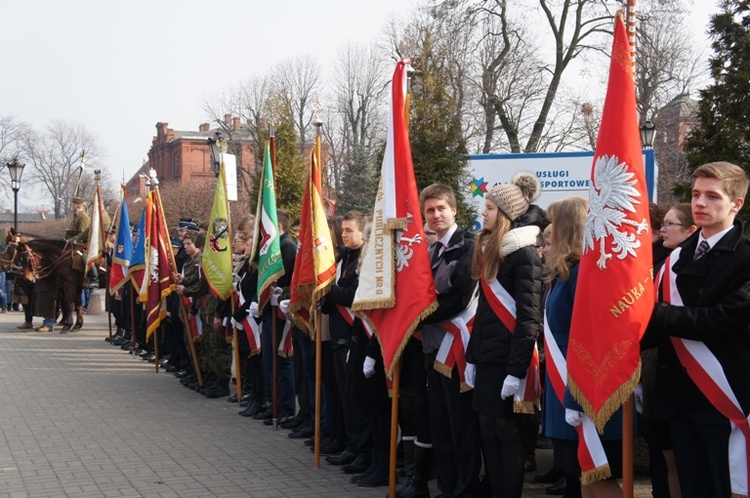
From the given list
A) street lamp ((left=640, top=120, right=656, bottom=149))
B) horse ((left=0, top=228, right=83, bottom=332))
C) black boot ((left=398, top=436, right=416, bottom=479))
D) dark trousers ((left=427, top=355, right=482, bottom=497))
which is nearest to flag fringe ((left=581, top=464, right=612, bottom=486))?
dark trousers ((left=427, top=355, right=482, bottom=497))

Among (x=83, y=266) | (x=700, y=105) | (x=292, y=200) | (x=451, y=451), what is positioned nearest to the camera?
(x=451, y=451)

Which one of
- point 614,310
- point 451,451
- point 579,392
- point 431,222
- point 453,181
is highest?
point 453,181

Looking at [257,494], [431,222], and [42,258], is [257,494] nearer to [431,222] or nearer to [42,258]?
[431,222]

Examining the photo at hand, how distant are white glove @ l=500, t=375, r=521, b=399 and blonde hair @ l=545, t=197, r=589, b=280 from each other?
687mm

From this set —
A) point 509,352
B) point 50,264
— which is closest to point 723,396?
point 509,352

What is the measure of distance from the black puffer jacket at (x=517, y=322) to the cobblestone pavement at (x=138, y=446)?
71.7 inches

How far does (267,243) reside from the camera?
928cm

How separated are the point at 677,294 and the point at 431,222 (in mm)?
2175

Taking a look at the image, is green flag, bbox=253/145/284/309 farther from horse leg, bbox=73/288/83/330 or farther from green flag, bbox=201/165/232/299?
horse leg, bbox=73/288/83/330

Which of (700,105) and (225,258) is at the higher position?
(700,105)

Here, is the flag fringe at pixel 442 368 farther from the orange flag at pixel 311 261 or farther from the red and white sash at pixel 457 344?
the orange flag at pixel 311 261

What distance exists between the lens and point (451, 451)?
6.20m

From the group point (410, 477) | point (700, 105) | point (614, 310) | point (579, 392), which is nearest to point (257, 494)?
point (410, 477)

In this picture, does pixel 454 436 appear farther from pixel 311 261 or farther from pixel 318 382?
pixel 311 261
